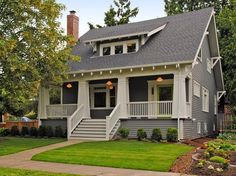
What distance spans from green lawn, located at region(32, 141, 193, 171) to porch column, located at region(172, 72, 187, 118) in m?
3.92

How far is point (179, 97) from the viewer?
60.1ft

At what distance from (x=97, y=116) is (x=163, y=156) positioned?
1098cm

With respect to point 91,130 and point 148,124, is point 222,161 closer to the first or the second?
point 148,124

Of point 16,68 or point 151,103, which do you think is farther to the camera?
point 151,103

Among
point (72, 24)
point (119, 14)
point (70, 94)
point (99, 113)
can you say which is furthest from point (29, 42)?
point (119, 14)

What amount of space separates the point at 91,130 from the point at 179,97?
16.9ft

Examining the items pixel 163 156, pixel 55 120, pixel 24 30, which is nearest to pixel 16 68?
pixel 24 30

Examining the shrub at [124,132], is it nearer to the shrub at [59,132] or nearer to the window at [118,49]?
the shrub at [59,132]

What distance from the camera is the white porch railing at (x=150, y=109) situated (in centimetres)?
1931

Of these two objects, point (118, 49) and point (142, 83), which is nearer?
point (142, 83)

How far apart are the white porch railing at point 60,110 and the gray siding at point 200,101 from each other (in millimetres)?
7190

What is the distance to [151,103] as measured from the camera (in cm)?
1947

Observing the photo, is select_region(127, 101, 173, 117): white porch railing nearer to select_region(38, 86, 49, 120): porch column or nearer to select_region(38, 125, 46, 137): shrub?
select_region(38, 125, 46, 137): shrub

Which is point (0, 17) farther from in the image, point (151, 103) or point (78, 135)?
point (151, 103)
